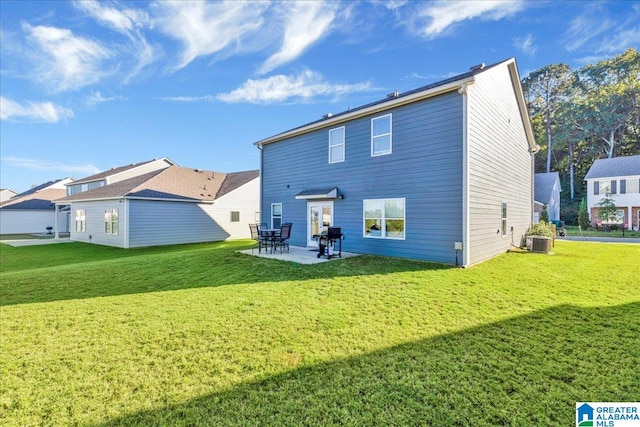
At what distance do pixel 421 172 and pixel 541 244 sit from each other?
6408 millimetres

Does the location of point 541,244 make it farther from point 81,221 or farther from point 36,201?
point 36,201

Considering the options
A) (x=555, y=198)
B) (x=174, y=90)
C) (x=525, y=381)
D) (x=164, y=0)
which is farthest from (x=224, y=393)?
(x=555, y=198)

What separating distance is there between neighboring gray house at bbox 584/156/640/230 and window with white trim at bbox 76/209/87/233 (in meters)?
40.4

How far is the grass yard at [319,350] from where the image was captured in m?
2.55

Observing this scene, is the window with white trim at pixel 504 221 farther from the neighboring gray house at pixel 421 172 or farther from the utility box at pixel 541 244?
the utility box at pixel 541 244

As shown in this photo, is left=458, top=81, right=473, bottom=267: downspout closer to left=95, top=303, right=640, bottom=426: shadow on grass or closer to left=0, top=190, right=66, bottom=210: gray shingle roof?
left=95, top=303, right=640, bottom=426: shadow on grass

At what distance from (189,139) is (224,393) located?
26.3 m

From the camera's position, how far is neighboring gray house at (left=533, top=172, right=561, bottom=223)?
27.6 m

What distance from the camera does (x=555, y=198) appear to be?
29.8 m

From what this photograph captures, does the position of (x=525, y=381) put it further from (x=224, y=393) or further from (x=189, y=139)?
(x=189, y=139)

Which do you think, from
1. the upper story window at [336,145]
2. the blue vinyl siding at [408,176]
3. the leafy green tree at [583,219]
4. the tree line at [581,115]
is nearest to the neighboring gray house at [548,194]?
the leafy green tree at [583,219]

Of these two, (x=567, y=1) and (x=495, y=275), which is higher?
(x=567, y=1)

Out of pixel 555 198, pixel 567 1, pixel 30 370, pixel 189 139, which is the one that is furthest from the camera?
pixel 555 198

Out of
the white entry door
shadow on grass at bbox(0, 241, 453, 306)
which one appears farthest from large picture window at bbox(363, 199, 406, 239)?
the white entry door
